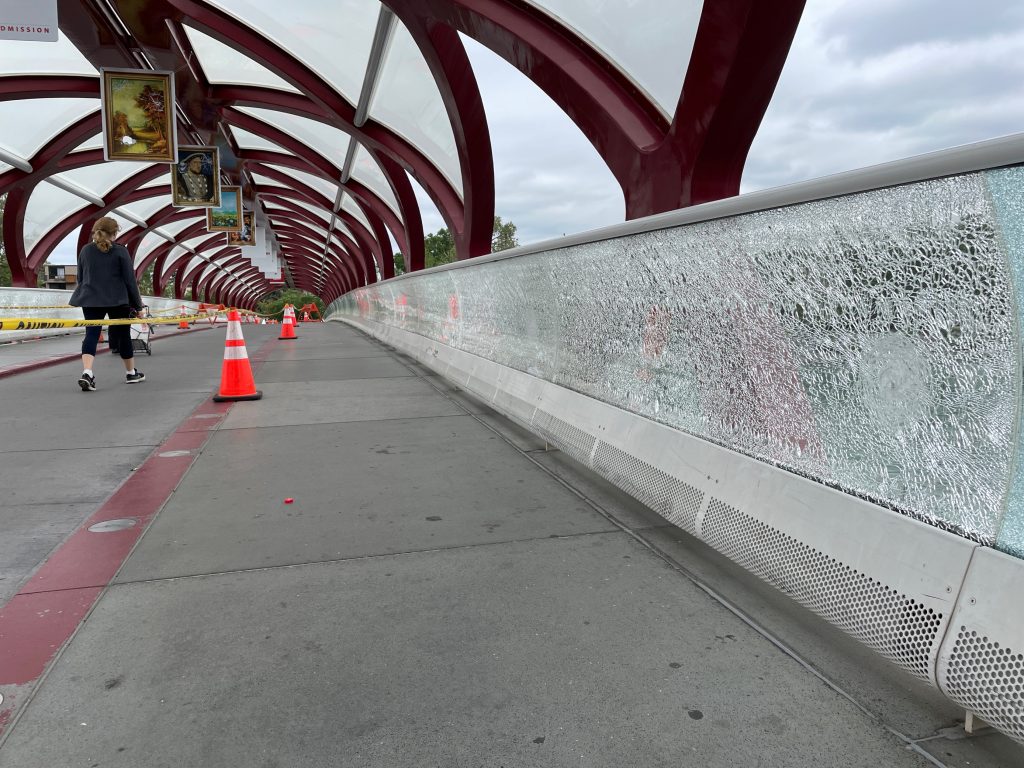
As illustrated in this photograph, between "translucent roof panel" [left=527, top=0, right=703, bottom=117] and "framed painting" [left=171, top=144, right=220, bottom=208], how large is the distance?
15.1m

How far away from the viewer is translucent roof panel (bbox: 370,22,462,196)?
1583 cm

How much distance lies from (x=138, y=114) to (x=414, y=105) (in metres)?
6.35

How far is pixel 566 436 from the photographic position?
485cm

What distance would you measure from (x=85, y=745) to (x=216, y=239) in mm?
61438

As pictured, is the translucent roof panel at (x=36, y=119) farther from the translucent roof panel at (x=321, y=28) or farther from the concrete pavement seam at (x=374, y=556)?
the concrete pavement seam at (x=374, y=556)

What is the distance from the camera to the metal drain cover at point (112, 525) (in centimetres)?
344

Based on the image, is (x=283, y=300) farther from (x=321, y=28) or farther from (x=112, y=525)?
(x=112, y=525)

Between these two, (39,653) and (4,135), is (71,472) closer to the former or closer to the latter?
(39,653)

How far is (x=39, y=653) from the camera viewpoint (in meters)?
2.27

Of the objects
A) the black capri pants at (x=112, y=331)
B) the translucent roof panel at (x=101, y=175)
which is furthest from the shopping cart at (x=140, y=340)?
the translucent roof panel at (x=101, y=175)

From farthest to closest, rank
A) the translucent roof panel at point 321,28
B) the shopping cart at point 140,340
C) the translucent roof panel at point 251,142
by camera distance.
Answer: the translucent roof panel at point 251,142, the translucent roof panel at point 321,28, the shopping cart at point 140,340

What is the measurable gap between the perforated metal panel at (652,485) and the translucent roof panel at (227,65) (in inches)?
696

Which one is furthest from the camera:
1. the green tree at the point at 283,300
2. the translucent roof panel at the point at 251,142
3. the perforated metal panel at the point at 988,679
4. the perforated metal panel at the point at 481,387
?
the green tree at the point at 283,300

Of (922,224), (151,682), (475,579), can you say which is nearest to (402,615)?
(475,579)
